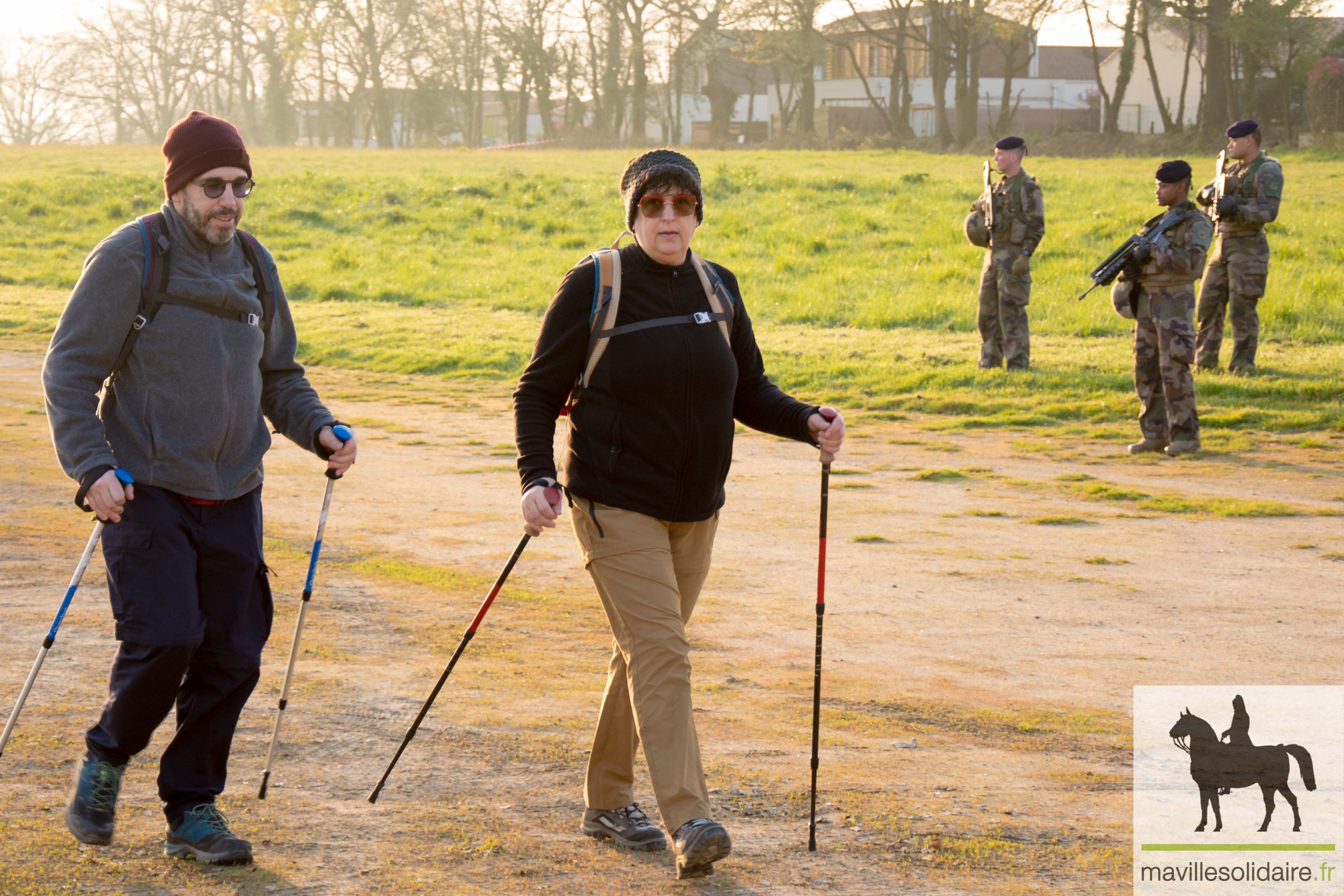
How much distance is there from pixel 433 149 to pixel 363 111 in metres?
28.3

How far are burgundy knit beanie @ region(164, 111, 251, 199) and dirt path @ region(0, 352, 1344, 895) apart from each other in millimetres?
1988

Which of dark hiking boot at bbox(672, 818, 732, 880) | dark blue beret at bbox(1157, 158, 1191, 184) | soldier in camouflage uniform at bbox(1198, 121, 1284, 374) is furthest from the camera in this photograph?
soldier in camouflage uniform at bbox(1198, 121, 1284, 374)

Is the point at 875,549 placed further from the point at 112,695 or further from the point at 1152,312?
the point at 112,695

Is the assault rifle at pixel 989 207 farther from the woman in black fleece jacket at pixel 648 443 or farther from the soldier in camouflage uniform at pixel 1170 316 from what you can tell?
the woman in black fleece jacket at pixel 648 443

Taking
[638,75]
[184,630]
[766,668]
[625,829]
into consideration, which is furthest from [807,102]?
[184,630]

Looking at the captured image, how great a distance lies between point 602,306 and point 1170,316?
27.0 ft

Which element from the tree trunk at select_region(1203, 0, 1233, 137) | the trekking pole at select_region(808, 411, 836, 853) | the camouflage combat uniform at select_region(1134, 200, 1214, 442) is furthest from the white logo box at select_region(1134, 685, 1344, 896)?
Result: the tree trunk at select_region(1203, 0, 1233, 137)

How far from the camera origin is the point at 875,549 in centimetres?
880

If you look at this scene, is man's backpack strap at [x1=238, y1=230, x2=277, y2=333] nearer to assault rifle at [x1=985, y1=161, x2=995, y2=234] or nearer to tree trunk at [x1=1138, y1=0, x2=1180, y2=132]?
assault rifle at [x1=985, y1=161, x2=995, y2=234]

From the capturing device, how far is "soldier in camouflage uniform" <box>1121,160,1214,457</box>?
11.0 m

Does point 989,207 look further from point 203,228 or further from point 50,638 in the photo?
point 50,638

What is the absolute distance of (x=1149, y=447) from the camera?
1202cm

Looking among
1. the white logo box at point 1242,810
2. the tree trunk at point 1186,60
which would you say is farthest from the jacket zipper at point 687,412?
the tree trunk at point 1186,60

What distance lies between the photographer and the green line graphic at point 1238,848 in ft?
13.7
